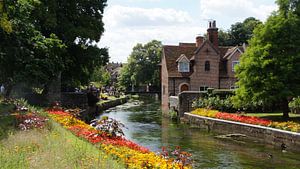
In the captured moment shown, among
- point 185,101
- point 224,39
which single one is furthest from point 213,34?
point 224,39

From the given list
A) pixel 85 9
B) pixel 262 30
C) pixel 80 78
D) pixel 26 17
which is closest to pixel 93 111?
pixel 80 78

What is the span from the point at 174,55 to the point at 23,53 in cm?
3079

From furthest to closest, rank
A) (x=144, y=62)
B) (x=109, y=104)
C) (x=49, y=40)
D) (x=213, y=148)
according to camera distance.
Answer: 1. (x=144, y=62)
2. (x=109, y=104)
3. (x=49, y=40)
4. (x=213, y=148)

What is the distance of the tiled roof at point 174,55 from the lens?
55.3m

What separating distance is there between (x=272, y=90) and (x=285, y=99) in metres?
1.73

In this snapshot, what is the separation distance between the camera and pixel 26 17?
28.8 m

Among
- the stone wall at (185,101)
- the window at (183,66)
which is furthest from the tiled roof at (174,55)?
the stone wall at (185,101)

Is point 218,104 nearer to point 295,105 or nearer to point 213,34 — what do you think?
point 295,105

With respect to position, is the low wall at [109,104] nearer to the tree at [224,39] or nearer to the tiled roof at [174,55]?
the tiled roof at [174,55]

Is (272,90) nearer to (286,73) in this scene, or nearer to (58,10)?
(286,73)

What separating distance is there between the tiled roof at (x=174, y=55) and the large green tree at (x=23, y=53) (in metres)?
26.8

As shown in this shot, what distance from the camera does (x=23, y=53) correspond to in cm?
2809

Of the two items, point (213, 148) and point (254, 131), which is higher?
point (254, 131)

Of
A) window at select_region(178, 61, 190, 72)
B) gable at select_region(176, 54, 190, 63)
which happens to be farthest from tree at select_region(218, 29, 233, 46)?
gable at select_region(176, 54, 190, 63)
